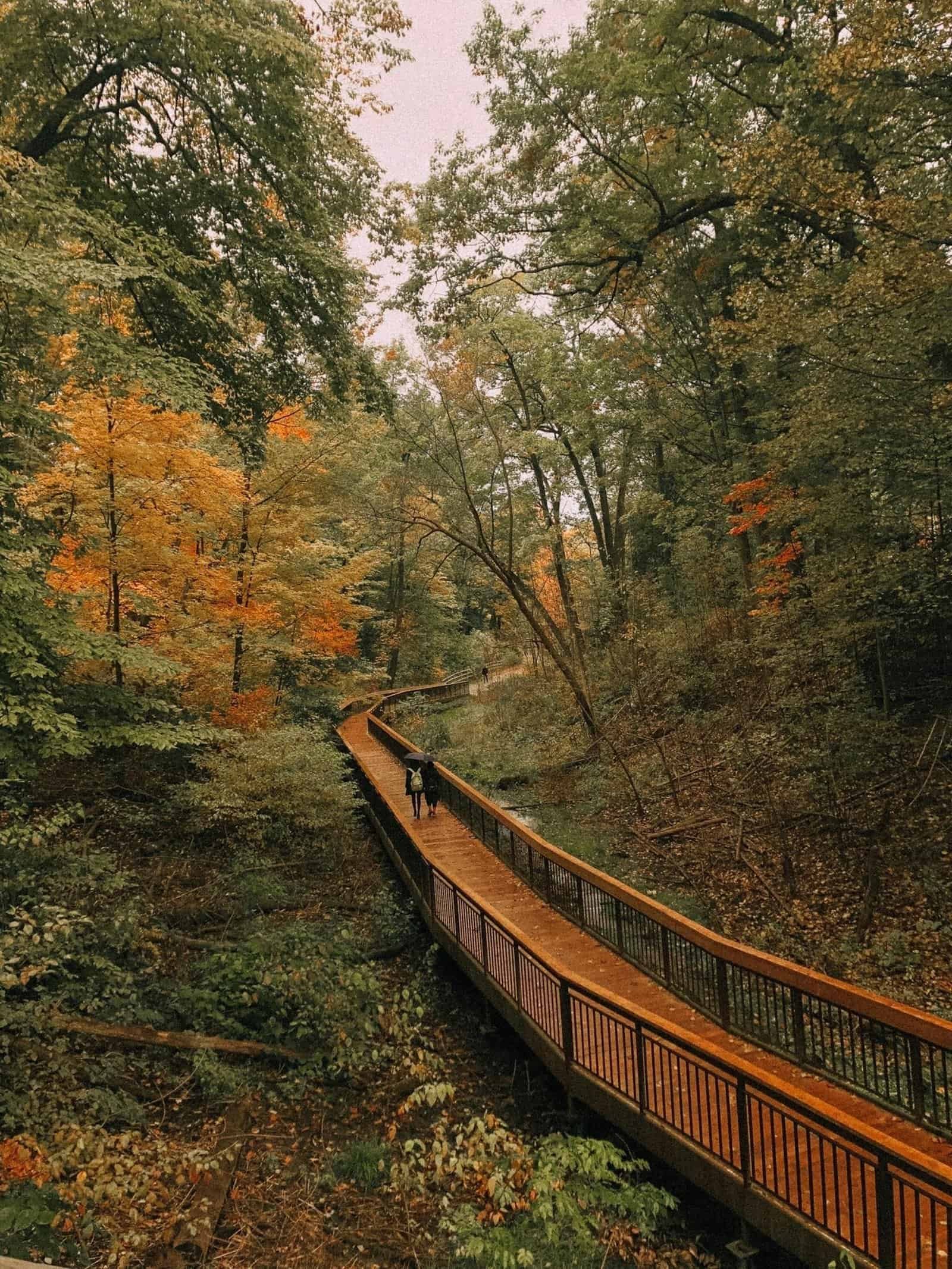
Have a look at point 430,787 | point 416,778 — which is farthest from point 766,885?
point 416,778

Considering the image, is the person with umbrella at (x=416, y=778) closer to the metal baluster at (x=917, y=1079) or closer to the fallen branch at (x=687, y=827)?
the fallen branch at (x=687, y=827)

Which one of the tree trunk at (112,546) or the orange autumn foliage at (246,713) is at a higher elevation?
the tree trunk at (112,546)

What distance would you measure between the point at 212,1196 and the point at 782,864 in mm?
8182

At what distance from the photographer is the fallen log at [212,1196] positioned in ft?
15.2

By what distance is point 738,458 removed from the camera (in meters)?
16.7

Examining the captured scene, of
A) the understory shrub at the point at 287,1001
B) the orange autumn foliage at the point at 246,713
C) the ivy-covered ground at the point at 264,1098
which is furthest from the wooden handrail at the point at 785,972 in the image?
the orange autumn foliage at the point at 246,713

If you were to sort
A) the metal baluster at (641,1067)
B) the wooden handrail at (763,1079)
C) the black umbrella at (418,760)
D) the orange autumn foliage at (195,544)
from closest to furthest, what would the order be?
the wooden handrail at (763,1079), the metal baluster at (641,1067), the orange autumn foliage at (195,544), the black umbrella at (418,760)

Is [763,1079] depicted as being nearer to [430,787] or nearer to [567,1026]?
[567,1026]

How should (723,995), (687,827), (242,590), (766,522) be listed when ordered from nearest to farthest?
(723,995), (687,827), (242,590), (766,522)

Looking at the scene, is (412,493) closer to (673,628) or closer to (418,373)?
(418,373)

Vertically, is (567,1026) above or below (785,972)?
below

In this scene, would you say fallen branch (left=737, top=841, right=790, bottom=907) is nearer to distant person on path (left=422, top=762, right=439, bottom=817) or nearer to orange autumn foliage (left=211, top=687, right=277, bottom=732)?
distant person on path (left=422, top=762, right=439, bottom=817)

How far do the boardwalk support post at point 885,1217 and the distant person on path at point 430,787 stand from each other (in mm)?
9686

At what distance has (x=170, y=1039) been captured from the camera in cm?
676
